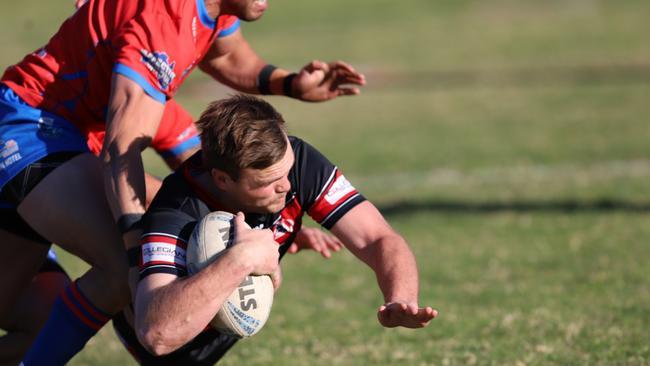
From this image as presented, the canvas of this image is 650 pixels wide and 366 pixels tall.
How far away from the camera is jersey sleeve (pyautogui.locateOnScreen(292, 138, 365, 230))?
4.30m

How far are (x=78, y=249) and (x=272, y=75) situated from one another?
1616 millimetres

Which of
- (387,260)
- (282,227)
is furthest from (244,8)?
(387,260)

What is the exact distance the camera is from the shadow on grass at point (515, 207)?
9.75 meters

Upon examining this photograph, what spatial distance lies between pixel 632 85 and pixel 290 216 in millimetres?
14864

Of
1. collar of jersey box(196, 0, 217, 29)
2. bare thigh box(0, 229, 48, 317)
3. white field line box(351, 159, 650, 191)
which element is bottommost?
white field line box(351, 159, 650, 191)

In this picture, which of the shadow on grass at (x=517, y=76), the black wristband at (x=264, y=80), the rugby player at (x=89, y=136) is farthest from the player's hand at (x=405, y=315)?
the shadow on grass at (x=517, y=76)

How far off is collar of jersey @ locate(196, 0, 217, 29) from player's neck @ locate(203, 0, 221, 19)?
2 cm

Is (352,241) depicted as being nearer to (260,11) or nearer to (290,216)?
(290,216)

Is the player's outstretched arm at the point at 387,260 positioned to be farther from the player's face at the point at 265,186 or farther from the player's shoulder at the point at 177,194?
the player's shoulder at the point at 177,194

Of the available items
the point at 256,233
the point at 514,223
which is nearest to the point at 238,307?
the point at 256,233

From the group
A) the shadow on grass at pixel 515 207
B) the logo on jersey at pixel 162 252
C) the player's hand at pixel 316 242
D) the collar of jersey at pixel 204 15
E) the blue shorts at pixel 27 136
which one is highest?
the collar of jersey at pixel 204 15

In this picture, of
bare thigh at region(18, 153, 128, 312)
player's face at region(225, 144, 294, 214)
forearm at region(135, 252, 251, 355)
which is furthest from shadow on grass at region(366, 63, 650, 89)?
forearm at region(135, 252, 251, 355)

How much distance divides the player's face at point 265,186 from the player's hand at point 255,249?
127 millimetres

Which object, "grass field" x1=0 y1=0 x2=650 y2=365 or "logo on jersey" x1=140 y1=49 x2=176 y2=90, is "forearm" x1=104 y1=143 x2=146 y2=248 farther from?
"grass field" x1=0 y1=0 x2=650 y2=365
